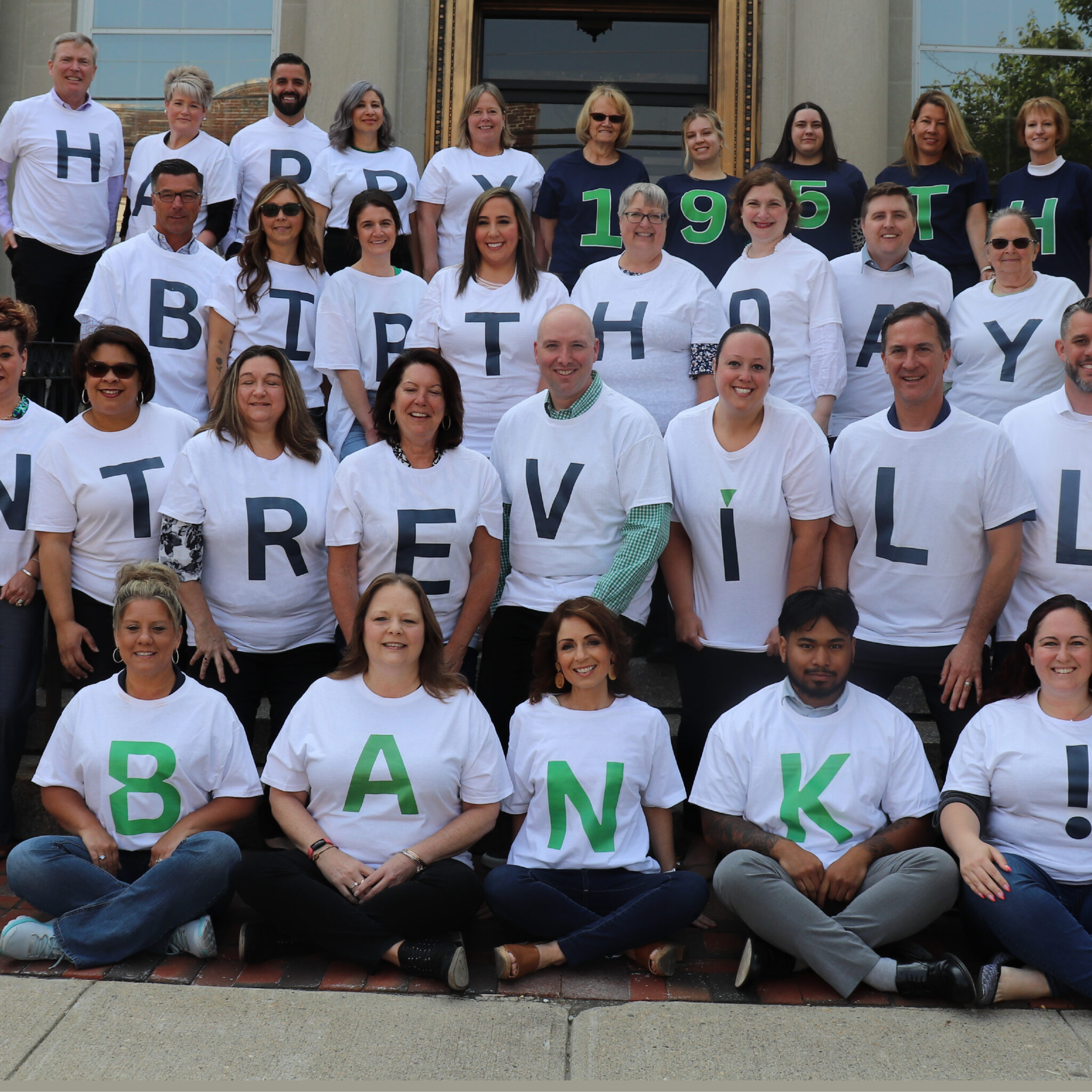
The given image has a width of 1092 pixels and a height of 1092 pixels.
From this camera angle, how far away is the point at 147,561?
5270 millimetres

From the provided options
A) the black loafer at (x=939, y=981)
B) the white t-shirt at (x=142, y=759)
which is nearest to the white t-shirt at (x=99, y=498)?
the white t-shirt at (x=142, y=759)

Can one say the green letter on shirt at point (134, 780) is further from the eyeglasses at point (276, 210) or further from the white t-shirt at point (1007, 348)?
the white t-shirt at point (1007, 348)

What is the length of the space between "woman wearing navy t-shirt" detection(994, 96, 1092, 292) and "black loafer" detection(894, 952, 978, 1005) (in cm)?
438

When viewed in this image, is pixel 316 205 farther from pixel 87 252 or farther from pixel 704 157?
pixel 704 157

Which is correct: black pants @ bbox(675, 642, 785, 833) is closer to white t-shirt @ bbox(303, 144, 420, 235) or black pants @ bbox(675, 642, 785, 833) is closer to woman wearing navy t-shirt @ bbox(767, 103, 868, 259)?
woman wearing navy t-shirt @ bbox(767, 103, 868, 259)

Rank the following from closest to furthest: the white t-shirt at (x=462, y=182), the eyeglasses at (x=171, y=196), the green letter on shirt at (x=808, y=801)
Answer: the green letter on shirt at (x=808, y=801), the eyeglasses at (x=171, y=196), the white t-shirt at (x=462, y=182)

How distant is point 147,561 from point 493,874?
1935 millimetres

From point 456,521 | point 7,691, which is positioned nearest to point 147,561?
point 7,691

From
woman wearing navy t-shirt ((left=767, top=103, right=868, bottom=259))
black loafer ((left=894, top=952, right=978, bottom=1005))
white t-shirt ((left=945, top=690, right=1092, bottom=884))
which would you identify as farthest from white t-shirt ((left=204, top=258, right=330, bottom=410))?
black loafer ((left=894, top=952, right=978, bottom=1005))

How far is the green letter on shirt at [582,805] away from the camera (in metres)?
4.67

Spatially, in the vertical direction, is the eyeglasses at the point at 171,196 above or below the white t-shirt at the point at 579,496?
above

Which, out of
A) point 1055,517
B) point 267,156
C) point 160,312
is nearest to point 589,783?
point 1055,517

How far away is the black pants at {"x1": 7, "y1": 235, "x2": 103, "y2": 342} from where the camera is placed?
7.99 m

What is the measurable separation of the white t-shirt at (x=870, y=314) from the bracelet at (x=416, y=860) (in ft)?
10.3
